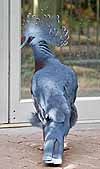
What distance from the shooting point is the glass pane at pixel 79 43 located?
21.2ft

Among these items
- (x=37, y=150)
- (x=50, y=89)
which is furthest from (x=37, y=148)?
(x=50, y=89)

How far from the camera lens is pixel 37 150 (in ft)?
17.9

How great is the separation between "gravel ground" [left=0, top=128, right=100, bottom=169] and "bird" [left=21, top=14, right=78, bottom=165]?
0.23 m

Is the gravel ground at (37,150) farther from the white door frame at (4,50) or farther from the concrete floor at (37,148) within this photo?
the white door frame at (4,50)

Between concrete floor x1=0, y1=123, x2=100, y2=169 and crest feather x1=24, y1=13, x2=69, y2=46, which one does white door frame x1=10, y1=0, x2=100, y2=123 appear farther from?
crest feather x1=24, y1=13, x2=69, y2=46

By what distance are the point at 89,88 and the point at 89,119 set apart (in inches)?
15.1

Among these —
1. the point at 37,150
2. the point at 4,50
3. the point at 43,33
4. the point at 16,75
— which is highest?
the point at 43,33

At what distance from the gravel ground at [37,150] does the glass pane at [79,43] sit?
0.56 metres

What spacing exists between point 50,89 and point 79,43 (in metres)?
1.75

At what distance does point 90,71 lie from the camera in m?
6.75

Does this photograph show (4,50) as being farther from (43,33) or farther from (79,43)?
(43,33)

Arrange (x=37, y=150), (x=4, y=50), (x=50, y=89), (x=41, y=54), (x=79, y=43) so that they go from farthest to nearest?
(x=79, y=43)
(x=4, y=50)
(x=37, y=150)
(x=41, y=54)
(x=50, y=89)

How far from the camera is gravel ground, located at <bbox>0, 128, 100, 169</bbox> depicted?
16.4 ft

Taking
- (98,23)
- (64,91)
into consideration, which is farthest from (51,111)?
(98,23)
